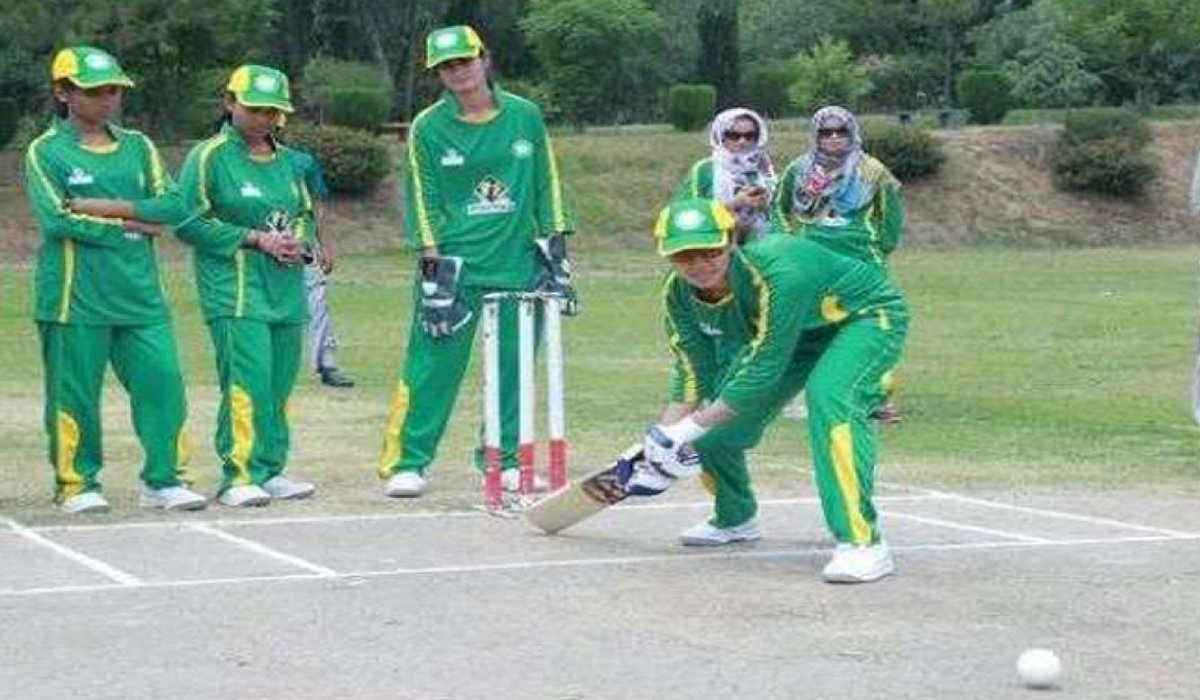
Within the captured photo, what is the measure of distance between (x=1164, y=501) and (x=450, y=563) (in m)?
4.17

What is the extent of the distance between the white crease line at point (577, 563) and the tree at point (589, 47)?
52.0 m

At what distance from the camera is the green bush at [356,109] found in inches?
2034

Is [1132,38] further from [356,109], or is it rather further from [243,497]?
[243,497]

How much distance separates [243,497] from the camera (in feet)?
39.4

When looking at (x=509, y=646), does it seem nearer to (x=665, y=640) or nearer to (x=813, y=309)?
(x=665, y=640)

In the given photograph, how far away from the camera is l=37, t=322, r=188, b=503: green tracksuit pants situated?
11.7 m

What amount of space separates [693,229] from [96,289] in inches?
137

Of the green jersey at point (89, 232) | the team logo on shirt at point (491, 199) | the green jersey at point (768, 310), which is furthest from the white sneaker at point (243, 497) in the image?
the green jersey at point (768, 310)

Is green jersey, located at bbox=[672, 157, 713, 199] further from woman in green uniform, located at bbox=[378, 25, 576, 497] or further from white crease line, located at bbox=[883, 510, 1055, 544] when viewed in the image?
white crease line, located at bbox=[883, 510, 1055, 544]

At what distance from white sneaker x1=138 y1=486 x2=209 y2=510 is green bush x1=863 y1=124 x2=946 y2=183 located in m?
40.1

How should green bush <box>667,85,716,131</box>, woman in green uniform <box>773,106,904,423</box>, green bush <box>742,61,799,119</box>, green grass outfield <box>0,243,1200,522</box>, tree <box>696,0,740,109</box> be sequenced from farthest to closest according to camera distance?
tree <box>696,0,740,109</box> → green bush <box>742,61,799,119</box> → green bush <box>667,85,716,131</box> → woman in green uniform <box>773,106,904,423</box> → green grass outfield <box>0,243,1200,522</box>

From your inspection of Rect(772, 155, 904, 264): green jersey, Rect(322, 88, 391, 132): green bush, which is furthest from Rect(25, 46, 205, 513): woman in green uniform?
Rect(322, 88, 391, 132): green bush

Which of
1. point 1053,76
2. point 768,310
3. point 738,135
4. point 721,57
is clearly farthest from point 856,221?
point 1053,76

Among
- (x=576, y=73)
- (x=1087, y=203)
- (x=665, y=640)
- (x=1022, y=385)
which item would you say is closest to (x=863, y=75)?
(x=576, y=73)
